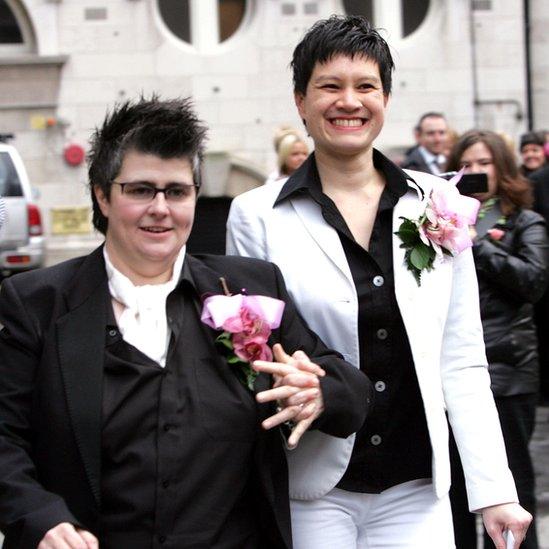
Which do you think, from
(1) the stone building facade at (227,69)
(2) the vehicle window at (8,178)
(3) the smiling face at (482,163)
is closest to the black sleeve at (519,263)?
(3) the smiling face at (482,163)

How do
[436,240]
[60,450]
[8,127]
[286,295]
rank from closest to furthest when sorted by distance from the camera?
[60,450] → [286,295] → [436,240] → [8,127]

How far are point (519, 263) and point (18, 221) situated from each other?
8.96 metres

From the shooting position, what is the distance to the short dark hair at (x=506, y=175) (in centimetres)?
567

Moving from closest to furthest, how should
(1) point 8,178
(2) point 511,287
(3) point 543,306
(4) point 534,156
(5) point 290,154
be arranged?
(2) point 511,287 → (5) point 290,154 → (3) point 543,306 → (4) point 534,156 → (1) point 8,178

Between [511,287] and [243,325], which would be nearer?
[243,325]

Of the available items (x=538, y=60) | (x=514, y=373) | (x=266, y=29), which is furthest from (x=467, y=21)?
(x=514, y=373)

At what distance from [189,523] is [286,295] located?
674 mm

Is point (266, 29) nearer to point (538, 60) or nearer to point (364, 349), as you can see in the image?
point (538, 60)

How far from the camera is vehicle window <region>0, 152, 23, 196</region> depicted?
43.8ft

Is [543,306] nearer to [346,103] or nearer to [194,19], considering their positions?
[346,103]

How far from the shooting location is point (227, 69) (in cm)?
1566

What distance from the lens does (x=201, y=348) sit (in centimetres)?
316

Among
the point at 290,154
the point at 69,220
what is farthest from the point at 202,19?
the point at 290,154

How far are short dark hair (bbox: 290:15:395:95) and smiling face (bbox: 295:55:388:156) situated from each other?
→ 2cm
